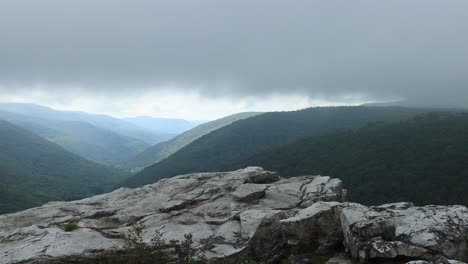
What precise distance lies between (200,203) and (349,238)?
65.1 feet

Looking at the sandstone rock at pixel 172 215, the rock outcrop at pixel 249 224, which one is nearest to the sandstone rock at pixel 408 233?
the rock outcrop at pixel 249 224

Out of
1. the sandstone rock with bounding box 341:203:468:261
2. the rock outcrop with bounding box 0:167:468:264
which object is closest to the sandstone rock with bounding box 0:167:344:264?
the rock outcrop with bounding box 0:167:468:264

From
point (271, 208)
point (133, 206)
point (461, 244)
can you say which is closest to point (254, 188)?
point (271, 208)

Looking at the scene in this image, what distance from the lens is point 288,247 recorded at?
20.6 m

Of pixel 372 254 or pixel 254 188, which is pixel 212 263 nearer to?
pixel 372 254

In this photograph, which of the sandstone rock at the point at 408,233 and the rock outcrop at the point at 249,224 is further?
the rock outcrop at the point at 249,224

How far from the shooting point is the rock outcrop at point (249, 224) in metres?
17.2

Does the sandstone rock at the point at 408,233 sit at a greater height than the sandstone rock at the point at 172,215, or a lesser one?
greater

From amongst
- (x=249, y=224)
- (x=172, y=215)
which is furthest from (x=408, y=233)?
(x=172, y=215)

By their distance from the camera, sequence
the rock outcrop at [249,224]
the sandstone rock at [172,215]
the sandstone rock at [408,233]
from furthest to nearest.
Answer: the sandstone rock at [172,215] < the rock outcrop at [249,224] < the sandstone rock at [408,233]

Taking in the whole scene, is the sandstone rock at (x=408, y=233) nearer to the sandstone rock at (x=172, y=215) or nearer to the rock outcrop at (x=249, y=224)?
the rock outcrop at (x=249, y=224)

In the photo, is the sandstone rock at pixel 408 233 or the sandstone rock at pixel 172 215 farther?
the sandstone rock at pixel 172 215

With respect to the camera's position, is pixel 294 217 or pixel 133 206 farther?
pixel 133 206

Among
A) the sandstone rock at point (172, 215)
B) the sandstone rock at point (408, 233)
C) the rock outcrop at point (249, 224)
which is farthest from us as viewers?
the sandstone rock at point (172, 215)
